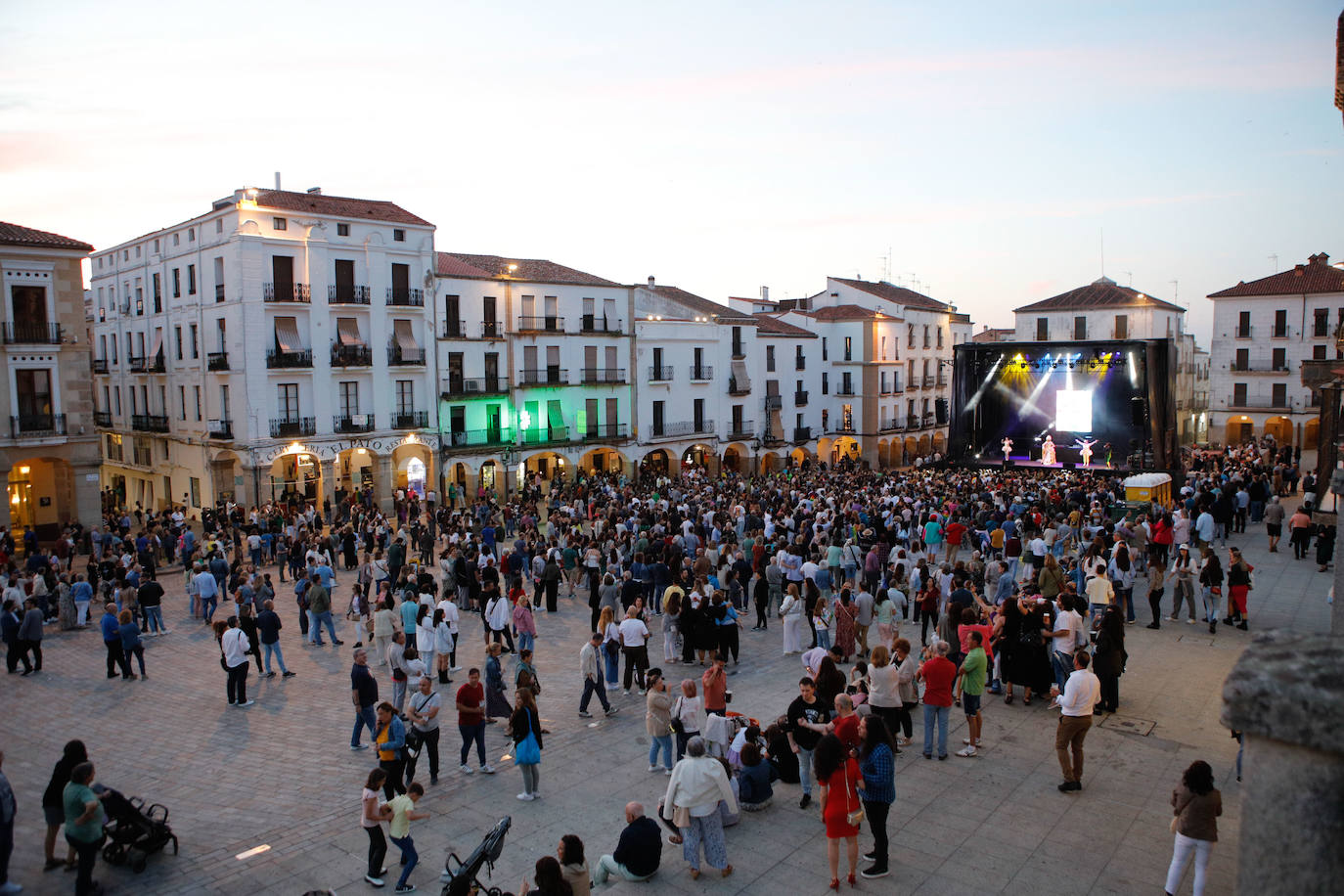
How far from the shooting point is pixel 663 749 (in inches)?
400

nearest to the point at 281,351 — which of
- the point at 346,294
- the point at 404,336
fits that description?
the point at 346,294

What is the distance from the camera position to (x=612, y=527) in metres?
21.7

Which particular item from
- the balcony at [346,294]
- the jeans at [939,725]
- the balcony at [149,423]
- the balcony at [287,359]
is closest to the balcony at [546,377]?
the balcony at [346,294]

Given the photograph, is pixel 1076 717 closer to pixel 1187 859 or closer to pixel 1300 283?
pixel 1187 859

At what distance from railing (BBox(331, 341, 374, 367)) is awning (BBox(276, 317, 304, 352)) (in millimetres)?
1146

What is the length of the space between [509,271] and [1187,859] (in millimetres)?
34618

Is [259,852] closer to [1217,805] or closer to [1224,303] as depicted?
[1217,805]

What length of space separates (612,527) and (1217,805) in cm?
1600

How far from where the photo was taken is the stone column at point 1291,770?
1805 mm

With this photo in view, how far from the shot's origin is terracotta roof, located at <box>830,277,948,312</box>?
55.5 metres

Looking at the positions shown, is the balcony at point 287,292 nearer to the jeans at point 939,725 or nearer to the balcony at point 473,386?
the balcony at point 473,386

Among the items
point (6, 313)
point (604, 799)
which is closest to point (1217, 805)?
point (604, 799)

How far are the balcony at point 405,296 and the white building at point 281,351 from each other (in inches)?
2.1

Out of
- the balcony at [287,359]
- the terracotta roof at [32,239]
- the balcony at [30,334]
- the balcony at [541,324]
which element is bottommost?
the balcony at [287,359]
